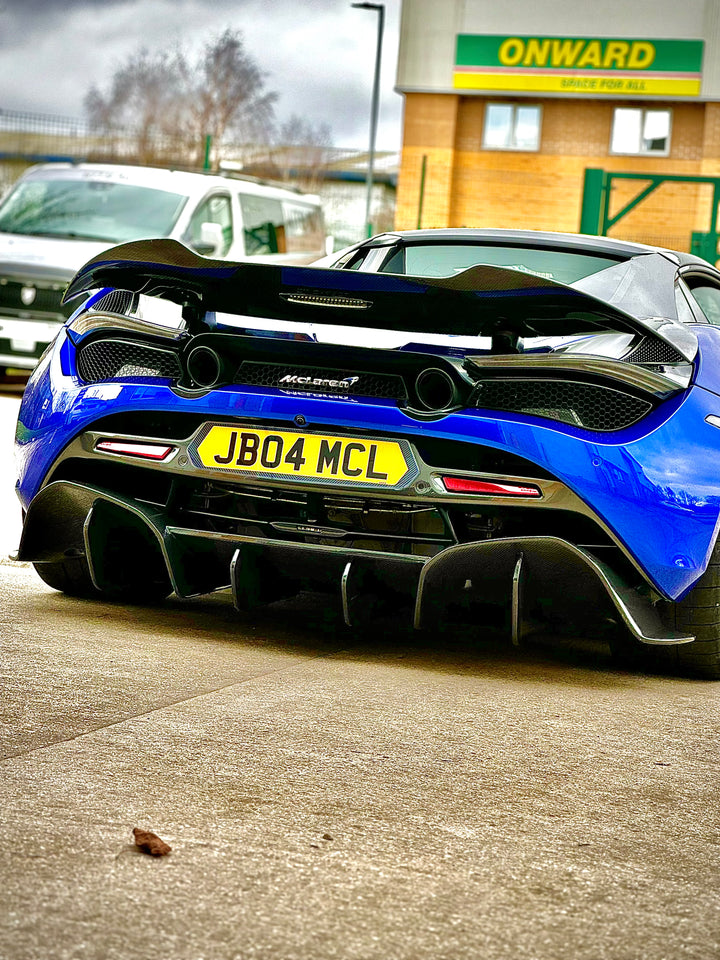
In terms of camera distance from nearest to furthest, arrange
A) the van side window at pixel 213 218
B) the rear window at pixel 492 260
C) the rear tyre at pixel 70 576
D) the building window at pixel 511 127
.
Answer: the rear tyre at pixel 70 576 < the rear window at pixel 492 260 < the van side window at pixel 213 218 < the building window at pixel 511 127

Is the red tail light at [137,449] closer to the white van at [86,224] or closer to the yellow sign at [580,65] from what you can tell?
the white van at [86,224]

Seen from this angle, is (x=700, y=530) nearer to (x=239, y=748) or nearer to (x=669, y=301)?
(x=669, y=301)

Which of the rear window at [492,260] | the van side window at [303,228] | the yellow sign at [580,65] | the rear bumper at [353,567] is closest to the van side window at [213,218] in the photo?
the van side window at [303,228]

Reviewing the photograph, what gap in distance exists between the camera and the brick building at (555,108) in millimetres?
33094

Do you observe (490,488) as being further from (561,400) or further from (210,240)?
(210,240)

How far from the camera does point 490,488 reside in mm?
3686

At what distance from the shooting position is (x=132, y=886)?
2.09 meters

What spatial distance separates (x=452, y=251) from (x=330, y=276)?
1461mm

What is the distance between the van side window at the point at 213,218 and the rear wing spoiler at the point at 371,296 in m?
9.05

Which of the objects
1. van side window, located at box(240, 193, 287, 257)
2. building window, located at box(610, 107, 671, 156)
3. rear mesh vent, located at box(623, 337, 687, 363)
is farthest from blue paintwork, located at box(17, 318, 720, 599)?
building window, located at box(610, 107, 671, 156)

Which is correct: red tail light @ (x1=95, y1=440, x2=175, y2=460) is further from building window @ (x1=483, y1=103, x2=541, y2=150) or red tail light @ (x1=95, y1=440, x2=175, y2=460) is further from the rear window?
building window @ (x1=483, y1=103, x2=541, y2=150)

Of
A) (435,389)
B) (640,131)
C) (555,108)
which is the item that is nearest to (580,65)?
(555,108)

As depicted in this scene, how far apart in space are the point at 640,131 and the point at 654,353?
32.8m

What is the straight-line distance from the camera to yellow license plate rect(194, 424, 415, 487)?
373 centimetres
